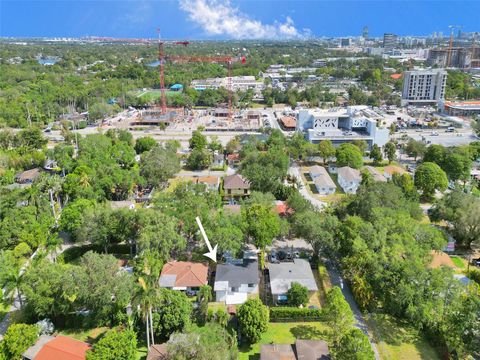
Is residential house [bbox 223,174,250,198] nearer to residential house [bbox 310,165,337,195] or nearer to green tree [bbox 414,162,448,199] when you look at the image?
residential house [bbox 310,165,337,195]

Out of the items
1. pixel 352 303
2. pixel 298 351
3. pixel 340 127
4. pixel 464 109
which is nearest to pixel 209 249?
pixel 298 351

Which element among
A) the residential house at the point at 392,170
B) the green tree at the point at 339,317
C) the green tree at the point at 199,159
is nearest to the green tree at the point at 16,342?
the green tree at the point at 339,317

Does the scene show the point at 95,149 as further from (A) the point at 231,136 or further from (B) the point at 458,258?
(B) the point at 458,258

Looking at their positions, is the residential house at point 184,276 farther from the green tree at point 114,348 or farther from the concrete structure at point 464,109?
the concrete structure at point 464,109

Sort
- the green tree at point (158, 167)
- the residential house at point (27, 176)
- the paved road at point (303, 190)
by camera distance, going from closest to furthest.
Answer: the paved road at point (303, 190) → the green tree at point (158, 167) → the residential house at point (27, 176)

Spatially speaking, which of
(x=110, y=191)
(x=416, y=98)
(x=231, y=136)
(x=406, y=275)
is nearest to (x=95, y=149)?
(x=110, y=191)

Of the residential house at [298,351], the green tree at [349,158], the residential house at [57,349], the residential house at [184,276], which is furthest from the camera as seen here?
the green tree at [349,158]
